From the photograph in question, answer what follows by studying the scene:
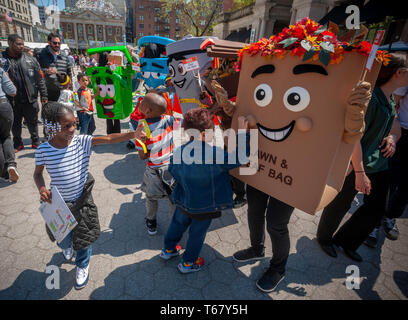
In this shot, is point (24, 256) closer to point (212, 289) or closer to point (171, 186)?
point (171, 186)

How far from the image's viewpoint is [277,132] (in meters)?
1.66

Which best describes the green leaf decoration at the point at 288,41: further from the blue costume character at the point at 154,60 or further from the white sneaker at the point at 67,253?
the blue costume character at the point at 154,60

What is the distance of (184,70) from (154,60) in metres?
1.47

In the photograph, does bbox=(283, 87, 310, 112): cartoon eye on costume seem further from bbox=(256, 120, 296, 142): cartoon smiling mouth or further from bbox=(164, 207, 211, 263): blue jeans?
bbox=(164, 207, 211, 263): blue jeans

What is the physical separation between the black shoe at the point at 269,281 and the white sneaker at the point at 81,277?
1.61 metres

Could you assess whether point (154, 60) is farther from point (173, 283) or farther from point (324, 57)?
point (173, 283)

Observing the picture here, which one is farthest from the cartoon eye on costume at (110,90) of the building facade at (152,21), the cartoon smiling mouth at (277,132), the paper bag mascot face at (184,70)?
the building facade at (152,21)

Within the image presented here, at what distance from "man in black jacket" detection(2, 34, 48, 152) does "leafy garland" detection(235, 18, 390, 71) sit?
4.58 metres

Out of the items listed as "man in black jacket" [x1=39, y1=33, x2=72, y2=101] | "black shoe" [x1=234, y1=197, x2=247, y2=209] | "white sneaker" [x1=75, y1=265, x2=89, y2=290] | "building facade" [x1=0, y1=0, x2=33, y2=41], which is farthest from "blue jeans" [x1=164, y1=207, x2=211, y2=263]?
"building facade" [x1=0, y1=0, x2=33, y2=41]

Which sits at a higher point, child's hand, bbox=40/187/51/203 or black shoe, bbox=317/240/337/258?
child's hand, bbox=40/187/51/203

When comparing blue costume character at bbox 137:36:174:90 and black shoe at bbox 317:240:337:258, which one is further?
blue costume character at bbox 137:36:174:90

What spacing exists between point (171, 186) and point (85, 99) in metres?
3.65

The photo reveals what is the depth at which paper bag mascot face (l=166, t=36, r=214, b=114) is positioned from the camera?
3332mm

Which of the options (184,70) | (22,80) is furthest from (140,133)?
(22,80)
